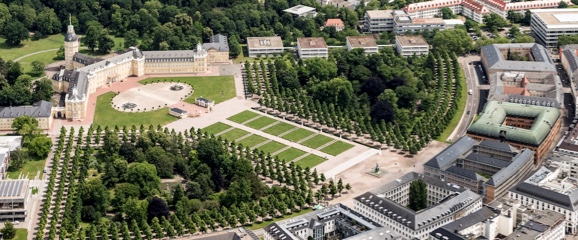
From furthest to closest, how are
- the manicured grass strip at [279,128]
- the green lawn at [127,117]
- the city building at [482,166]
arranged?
the green lawn at [127,117] < the manicured grass strip at [279,128] < the city building at [482,166]

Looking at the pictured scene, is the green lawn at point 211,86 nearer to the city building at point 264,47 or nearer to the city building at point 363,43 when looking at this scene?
the city building at point 264,47

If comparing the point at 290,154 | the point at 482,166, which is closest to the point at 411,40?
the point at 290,154

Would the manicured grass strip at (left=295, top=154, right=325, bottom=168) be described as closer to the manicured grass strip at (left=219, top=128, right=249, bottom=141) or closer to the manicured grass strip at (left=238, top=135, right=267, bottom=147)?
the manicured grass strip at (left=238, top=135, right=267, bottom=147)

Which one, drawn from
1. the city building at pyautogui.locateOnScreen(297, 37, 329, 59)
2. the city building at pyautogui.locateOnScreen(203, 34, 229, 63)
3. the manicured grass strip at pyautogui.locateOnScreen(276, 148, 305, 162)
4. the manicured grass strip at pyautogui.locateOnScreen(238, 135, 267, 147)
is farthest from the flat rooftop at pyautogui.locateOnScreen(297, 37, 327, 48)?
the manicured grass strip at pyautogui.locateOnScreen(276, 148, 305, 162)

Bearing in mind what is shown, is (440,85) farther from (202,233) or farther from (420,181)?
(202,233)

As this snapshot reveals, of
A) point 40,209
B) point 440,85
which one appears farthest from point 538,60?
point 40,209

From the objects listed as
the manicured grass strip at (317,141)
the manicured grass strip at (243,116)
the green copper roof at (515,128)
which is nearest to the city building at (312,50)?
the manicured grass strip at (243,116)
